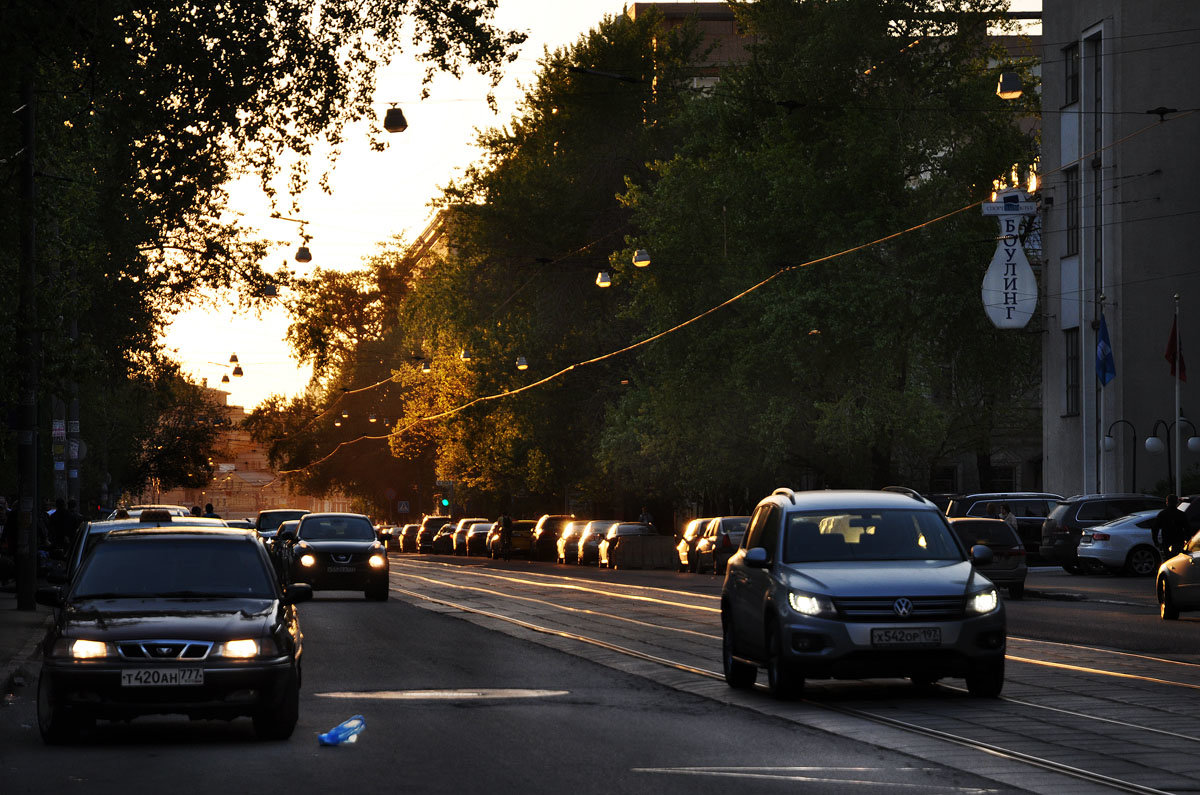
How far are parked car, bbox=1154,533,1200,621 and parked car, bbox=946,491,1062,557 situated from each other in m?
18.3

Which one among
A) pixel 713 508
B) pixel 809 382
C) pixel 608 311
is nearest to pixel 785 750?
pixel 809 382

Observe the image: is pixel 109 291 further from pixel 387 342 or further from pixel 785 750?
pixel 387 342

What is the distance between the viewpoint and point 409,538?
9856cm

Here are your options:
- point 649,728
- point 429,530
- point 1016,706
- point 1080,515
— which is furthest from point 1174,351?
point 429,530

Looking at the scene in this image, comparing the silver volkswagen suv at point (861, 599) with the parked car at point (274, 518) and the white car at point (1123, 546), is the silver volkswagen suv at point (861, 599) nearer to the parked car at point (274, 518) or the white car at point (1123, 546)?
the white car at point (1123, 546)

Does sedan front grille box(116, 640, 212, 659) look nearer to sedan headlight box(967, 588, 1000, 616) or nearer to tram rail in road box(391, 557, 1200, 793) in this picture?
tram rail in road box(391, 557, 1200, 793)

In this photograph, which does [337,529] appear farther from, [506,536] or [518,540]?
[518,540]

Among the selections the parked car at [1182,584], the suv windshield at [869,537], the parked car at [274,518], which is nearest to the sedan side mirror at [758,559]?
the suv windshield at [869,537]

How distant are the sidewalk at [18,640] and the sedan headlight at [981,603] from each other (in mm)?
7876

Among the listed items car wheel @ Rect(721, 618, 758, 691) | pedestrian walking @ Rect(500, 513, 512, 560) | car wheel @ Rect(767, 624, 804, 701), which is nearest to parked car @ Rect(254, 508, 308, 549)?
pedestrian walking @ Rect(500, 513, 512, 560)

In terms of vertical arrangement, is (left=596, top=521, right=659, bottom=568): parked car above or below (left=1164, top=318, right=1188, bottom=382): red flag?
below

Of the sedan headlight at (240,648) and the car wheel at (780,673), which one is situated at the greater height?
the sedan headlight at (240,648)

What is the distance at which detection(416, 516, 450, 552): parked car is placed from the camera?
9050 cm

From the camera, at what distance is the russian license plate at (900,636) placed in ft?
46.0
